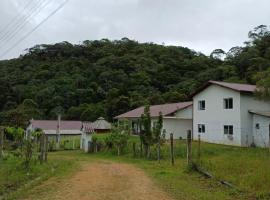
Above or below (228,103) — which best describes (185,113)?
below

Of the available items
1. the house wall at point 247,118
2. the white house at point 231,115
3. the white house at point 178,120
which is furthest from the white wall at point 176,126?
the house wall at point 247,118

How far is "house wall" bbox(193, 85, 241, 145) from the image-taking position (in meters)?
39.2

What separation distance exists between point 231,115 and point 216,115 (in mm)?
2288

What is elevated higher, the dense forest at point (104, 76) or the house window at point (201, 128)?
the dense forest at point (104, 76)

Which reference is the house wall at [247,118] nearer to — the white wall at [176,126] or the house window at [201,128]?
the house window at [201,128]

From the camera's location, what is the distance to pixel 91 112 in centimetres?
7425

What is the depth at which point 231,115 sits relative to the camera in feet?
131

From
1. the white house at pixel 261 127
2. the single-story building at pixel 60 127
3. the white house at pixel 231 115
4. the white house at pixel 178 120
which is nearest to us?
the white house at pixel 261 127

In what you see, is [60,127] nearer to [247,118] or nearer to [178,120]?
[178,120]

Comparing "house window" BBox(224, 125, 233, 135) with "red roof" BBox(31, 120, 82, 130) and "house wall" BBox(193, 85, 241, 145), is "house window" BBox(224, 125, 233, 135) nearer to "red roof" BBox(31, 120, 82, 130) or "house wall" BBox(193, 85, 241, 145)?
"house wall" BBox(193, 85, 241, 145)

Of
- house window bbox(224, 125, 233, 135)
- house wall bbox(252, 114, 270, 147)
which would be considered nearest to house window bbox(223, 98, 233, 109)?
house window bbox(224, 125, 233, 135)

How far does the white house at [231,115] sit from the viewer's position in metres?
38.6

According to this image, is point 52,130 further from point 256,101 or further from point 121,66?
point 256,101

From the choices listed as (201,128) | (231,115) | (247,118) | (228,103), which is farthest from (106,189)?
(201,128)
